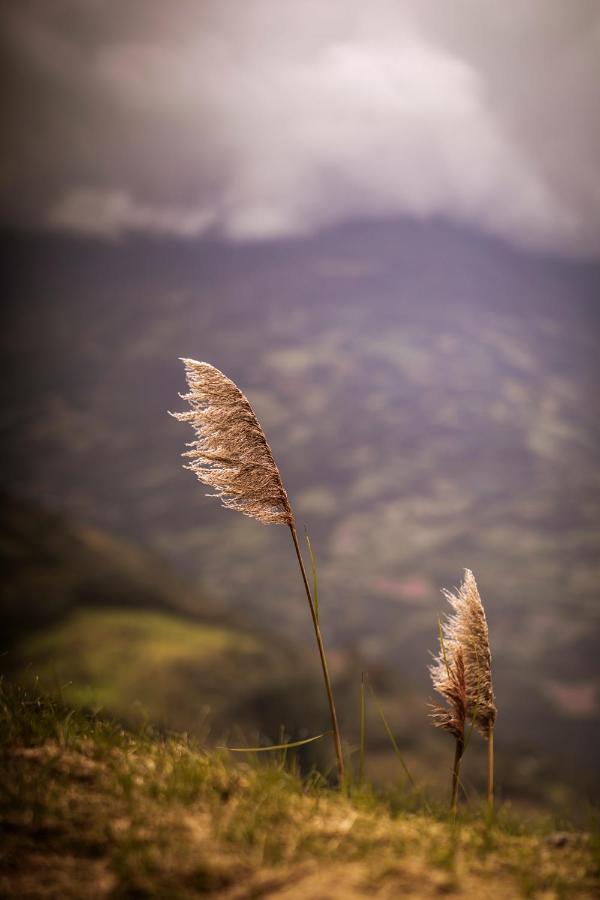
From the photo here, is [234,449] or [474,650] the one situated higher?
[234,449]

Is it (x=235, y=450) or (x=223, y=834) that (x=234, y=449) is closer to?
(x=235, y=450)

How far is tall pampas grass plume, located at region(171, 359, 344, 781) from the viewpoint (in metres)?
3.83

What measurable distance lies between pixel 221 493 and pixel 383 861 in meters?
2.21

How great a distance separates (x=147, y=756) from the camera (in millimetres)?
3717

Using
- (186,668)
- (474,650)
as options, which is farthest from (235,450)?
(186,668)

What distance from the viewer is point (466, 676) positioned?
3.88 meters

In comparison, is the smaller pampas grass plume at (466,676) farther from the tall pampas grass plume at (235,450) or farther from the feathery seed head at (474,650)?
the tall pampas grass plume at (235,450)

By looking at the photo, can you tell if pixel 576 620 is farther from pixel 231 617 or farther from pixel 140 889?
pixel 140 889

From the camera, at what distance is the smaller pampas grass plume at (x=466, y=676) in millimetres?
3783

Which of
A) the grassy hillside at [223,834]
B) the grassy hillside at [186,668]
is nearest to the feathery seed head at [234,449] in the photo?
the grassy hillside at [223,834]

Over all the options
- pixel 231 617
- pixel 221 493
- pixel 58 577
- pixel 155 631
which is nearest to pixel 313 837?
pixel 221 493

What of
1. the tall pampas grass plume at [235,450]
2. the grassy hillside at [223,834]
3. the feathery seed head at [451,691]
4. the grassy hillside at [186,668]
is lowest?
the grassy hillside at [186,668]

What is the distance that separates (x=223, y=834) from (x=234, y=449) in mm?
2127

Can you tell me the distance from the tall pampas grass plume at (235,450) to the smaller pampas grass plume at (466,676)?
75 cm
